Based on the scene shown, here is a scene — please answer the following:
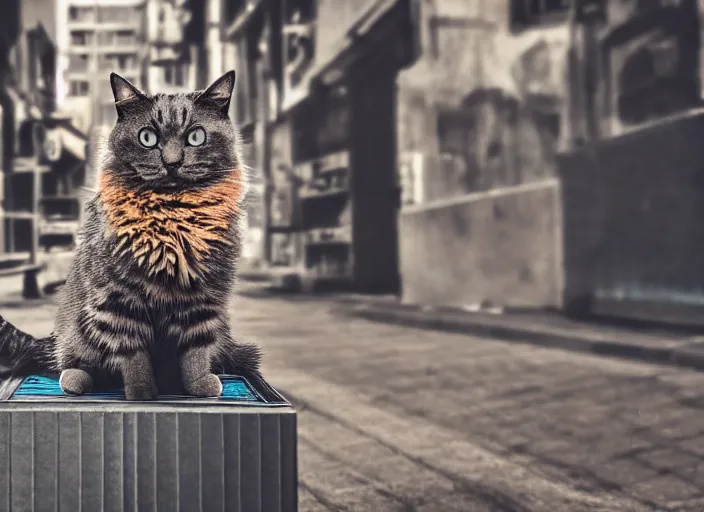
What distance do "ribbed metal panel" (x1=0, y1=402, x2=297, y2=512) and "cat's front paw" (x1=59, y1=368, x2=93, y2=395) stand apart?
0.47 feet

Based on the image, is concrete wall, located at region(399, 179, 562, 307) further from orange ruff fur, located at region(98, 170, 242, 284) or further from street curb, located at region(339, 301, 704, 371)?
orange ruff fur, located at region(98, 170, 242, 284)

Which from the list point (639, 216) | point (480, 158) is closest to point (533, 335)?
point (639, 216)

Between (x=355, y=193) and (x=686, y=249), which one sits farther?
(x=355, y=193)

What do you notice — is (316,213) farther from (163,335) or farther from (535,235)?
(163,335)

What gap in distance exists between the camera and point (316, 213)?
12.5 meters

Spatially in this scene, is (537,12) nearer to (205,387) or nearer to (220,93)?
(220,93)

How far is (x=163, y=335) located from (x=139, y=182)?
0.98ft

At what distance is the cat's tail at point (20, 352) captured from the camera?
144 cm

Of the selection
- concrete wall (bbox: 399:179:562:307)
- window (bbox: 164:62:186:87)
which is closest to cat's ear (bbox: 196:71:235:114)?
window (bbox: 164:62:186:87)

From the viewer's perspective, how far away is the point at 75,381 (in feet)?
4.33

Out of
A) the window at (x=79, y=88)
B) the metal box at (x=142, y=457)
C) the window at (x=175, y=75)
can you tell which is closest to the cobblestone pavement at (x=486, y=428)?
the metal box at (x=142, y=457)

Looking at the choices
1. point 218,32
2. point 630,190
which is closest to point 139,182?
point 218,32

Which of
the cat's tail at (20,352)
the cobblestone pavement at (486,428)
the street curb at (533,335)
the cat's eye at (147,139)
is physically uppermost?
the cat's eye at (147,139)

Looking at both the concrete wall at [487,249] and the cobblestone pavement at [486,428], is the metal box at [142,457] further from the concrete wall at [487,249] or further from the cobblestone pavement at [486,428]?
the concrete wall at [487,249]
